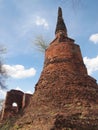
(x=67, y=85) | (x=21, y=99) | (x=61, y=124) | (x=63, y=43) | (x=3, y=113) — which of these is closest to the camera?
(x=61, y=124)

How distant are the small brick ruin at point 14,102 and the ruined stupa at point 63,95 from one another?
4.11m

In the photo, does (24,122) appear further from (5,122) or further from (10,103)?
(10,103)

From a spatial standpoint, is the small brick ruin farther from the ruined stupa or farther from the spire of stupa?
the spire of stupa

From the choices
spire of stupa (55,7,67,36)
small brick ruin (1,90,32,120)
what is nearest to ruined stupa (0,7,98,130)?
spire of stupa (55,7,67,36)

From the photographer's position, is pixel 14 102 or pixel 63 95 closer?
pixel 63 95

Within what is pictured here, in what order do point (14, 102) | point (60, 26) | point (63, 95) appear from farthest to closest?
point (14, 102), point (60, 26), point (63, 95)

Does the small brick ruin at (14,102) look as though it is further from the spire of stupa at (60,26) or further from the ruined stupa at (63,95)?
the spire of stupa at (60,26)

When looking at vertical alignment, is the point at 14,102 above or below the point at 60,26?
below

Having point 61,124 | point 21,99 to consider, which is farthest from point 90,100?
point 21,99

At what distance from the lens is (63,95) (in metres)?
14.3

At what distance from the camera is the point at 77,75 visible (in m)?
15.2

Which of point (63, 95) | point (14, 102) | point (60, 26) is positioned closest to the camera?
point (63, 95)

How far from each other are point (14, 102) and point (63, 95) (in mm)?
6884

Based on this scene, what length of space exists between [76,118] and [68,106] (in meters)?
1.16
